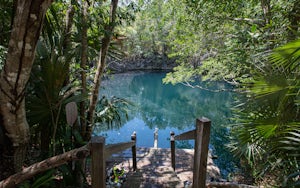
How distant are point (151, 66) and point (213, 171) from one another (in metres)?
23.4

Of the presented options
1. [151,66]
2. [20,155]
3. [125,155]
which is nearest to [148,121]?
[125,155]

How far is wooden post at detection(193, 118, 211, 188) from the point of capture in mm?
1371

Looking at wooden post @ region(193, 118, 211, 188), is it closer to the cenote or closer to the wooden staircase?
the wooden staircase

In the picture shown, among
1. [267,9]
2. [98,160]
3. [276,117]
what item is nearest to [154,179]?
[276,117]

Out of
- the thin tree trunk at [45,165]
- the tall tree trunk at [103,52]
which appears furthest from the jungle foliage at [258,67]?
the thin tree trunk at [45,165]

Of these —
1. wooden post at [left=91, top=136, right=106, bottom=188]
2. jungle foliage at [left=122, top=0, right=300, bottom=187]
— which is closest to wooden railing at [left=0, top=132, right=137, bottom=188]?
wooden post at [left=91, top=136, right=106, bottom=188]

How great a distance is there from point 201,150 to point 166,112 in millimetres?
12559

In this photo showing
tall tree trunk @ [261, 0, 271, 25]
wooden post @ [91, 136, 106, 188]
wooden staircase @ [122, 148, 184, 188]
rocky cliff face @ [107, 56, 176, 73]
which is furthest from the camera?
rocky cliff face @ [107, 56, 176, 73]

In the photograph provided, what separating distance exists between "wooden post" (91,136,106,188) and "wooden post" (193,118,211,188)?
618 mm

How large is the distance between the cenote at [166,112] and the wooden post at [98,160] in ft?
8.74

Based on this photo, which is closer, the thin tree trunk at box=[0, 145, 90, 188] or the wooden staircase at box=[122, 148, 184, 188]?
the thin tree trunk at box=[0, 145, 90, 188]

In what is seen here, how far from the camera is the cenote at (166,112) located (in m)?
8.20

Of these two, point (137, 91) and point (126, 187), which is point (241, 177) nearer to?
point (126, 187)

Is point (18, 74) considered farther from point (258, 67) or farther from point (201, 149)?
point (258, 67)
